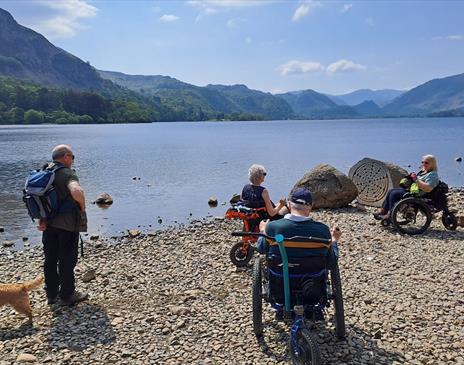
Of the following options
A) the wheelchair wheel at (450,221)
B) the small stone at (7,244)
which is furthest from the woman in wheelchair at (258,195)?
the small stone at (7,244)

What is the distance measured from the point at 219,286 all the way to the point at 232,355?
9.92ft

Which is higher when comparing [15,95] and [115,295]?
[15,95]

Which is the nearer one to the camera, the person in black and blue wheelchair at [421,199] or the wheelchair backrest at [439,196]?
the person in black and blue wheelchair at [421,199]

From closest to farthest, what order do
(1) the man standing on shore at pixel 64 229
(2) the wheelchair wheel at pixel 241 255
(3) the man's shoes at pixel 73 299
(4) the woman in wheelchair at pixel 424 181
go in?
1. (1) the man standing on shore at pixel 64 229
2. (3) the man's shoes at pixel 73 299
3. (2) the wheelchair wheel at pixel 241 255
4. (4) the woman in wheelchair at pixel 424 181

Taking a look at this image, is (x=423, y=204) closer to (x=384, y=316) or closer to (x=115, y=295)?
(x=384, y=316)

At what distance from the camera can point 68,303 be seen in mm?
8266

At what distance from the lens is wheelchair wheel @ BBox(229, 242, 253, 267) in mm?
10547

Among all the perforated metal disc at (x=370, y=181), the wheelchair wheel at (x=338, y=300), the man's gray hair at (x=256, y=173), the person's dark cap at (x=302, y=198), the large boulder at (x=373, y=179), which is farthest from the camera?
the perforated metal disc at (x=370, y=181)

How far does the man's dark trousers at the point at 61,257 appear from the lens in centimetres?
805

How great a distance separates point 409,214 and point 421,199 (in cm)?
72

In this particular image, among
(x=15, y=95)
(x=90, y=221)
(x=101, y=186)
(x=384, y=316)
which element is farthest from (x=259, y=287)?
(x=15, y=95)

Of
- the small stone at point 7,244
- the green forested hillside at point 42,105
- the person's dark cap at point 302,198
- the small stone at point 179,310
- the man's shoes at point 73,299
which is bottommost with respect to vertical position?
the small stone at point 7,244

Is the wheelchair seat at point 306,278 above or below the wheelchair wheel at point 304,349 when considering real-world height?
above

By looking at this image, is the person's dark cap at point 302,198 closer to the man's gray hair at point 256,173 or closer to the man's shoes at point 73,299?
the man's gray hair at point 256,173
